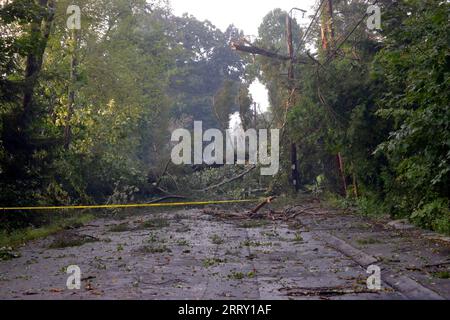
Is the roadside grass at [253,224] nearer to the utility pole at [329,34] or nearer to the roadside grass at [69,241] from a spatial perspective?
the roadside grass at [69,241]

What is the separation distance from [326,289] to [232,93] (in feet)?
85.3

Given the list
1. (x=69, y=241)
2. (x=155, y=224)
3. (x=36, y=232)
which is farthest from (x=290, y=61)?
(x=69, y=241)

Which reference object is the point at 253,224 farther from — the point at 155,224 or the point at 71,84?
the point at 71,84

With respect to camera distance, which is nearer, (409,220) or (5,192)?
(409,220)

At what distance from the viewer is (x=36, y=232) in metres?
14.1

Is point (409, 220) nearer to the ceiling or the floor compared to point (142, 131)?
nearer to the floor

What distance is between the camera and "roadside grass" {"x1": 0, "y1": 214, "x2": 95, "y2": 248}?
41.5 ft

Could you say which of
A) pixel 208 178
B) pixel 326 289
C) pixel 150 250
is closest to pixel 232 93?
pixel 208 178

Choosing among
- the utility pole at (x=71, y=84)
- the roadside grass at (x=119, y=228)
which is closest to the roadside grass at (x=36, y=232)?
the roadside grass at (x=119, y=228)

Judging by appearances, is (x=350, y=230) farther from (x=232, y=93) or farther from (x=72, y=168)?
(x=232, y=93)

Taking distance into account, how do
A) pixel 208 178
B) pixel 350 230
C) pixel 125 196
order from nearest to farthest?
pixel 350 230
pixel 125 196
pixel 208 178

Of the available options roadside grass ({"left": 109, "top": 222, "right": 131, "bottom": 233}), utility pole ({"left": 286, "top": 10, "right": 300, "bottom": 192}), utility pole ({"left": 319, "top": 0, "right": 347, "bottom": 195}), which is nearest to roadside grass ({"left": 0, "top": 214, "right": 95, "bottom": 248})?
roadside grass ({"left": 109, "top": 222, "right": 131, "bottom": 233})

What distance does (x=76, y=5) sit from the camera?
2223 centimetres

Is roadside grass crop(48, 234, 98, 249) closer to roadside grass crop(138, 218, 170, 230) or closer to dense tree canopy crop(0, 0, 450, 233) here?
dense tree canopy crop(0, 0, 450, 233)
